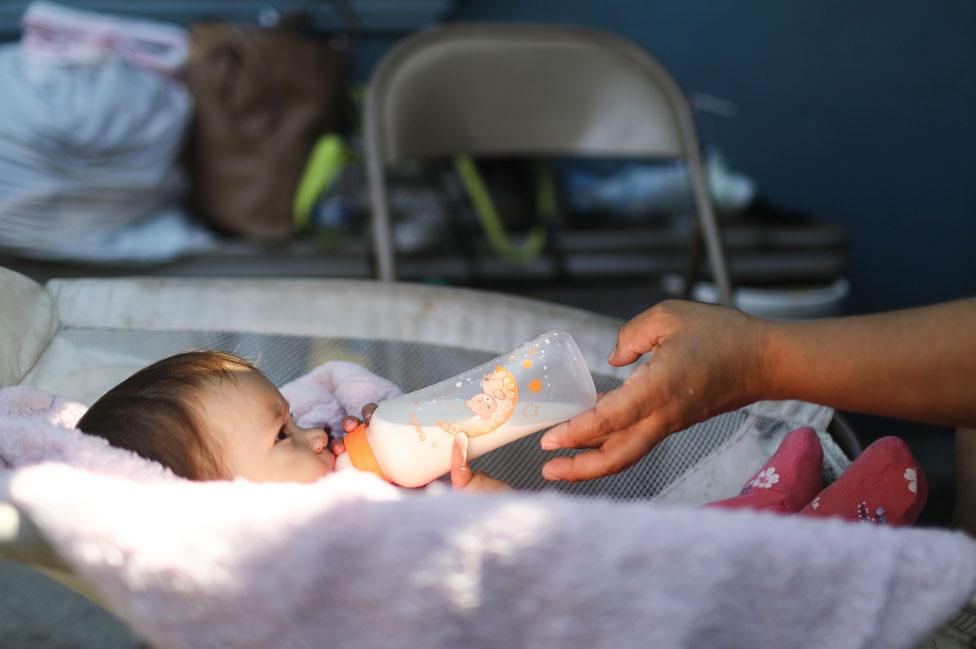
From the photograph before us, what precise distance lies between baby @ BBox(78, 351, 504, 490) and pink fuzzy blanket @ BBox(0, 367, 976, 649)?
0.16 metres

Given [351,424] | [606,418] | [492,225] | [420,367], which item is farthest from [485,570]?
[492,225]

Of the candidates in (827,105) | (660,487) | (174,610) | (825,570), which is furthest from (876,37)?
(174,610)

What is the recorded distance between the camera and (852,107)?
2.13 meters

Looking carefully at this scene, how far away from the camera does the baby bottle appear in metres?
0.71

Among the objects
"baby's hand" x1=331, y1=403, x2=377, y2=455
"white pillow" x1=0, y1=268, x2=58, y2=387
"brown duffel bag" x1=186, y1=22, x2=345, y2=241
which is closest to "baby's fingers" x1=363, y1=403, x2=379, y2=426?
"baby's hand" x1=331, y1=403, x2=377, y2=455

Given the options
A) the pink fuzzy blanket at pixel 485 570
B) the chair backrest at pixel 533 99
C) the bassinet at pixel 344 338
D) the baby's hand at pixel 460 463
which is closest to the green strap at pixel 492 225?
the chair backrest at pixel 533 99

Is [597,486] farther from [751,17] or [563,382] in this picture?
[751,17]

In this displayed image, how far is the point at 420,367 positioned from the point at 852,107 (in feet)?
5.46

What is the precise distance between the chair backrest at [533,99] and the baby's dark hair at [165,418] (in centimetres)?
59

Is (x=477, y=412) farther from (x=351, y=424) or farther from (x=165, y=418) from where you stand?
(x=165, y=418)

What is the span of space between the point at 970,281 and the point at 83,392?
6.82 feet

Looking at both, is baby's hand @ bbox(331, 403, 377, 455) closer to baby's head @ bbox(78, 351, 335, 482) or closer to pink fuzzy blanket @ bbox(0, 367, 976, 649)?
baby's head @ bbox(78, 351, 335, 482)

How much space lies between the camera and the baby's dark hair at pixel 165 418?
0.63 metres

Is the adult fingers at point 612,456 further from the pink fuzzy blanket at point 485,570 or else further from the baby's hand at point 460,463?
the pink fuzzy blanket at point 485,570
